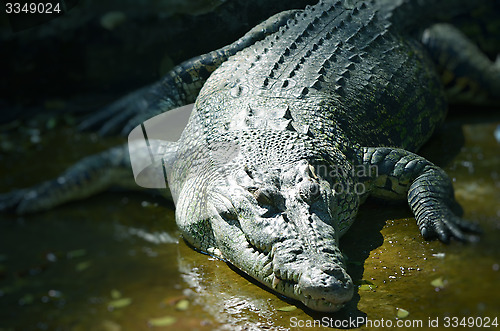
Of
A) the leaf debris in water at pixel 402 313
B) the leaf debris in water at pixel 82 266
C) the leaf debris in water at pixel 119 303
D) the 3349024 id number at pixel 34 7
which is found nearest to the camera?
the leaf debris in water at pixel 402 313

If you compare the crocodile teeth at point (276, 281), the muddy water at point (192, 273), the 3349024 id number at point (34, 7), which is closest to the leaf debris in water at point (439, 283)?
the muddy water at point (192, 273)

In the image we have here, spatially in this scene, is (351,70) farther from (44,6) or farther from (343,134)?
(44,6)

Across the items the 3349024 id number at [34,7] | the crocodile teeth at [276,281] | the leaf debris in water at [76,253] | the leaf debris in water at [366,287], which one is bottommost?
the leaf debris in water at [366,287]

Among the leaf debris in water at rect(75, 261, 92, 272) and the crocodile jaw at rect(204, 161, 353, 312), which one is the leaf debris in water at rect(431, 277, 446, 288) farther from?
the leaf debris in water at rect(75, 261, 92, 272)

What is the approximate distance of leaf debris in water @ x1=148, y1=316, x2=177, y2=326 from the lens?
2.61m

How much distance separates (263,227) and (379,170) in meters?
1.17

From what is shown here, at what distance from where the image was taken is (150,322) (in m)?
2.61

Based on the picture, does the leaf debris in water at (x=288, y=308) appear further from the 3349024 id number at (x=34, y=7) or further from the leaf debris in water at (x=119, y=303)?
the 3349024 id number at (x=34, y=7)

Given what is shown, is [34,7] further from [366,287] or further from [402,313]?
[402,313]

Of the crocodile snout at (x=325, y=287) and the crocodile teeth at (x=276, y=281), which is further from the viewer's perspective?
the crocodile teeth at (x=276, y=281)

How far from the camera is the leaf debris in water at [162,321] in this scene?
8.55ft

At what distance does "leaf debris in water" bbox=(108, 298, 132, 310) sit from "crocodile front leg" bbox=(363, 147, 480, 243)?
1779 mm

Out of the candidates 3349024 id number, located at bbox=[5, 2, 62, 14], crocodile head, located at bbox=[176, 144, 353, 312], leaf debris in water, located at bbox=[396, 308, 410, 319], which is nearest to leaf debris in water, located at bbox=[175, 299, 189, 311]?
crocodile head, located at bbox=[176, 144, 353, 312]

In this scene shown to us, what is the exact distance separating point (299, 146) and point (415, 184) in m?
0.85
